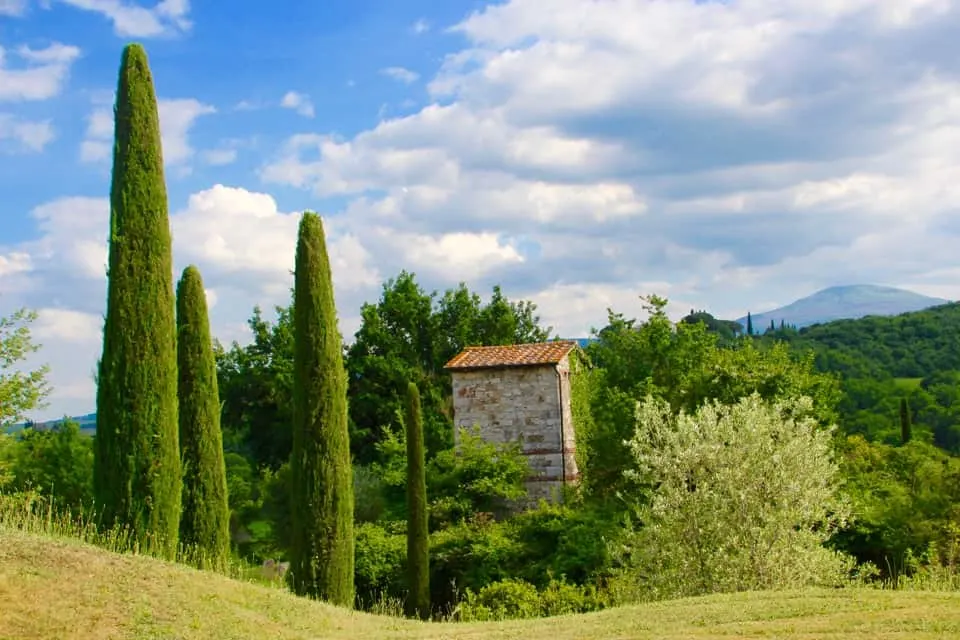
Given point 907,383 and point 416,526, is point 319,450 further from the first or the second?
point 907,383

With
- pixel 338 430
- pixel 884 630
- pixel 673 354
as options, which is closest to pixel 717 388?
pixel 673 354

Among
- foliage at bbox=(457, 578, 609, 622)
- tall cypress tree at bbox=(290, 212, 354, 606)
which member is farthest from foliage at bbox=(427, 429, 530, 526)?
tall cypress tree at bbox=(290, 212, 354, 606)

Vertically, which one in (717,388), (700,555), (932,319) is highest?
(932,319)

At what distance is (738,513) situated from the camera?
53.9ft

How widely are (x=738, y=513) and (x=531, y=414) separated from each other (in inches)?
467

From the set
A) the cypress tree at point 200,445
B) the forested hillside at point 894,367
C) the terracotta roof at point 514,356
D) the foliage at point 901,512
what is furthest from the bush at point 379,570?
the forested hillside at point 894,367

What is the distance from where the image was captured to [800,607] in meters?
10.8

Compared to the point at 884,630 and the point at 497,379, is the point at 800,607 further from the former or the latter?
the point at 497,379

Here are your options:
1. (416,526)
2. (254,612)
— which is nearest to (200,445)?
(416,526)

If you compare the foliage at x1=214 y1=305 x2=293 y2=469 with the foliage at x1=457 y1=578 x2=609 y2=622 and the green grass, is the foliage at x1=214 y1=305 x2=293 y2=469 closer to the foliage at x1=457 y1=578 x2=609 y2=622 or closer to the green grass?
the foliage at x1=457 y1=578 x2=609 y2=622

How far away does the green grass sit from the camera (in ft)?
171

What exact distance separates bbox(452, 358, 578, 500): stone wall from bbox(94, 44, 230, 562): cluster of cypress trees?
1163 centimetres

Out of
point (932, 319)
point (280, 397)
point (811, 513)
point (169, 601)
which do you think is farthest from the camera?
point (932, 319)

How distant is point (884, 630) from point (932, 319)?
63332mm
